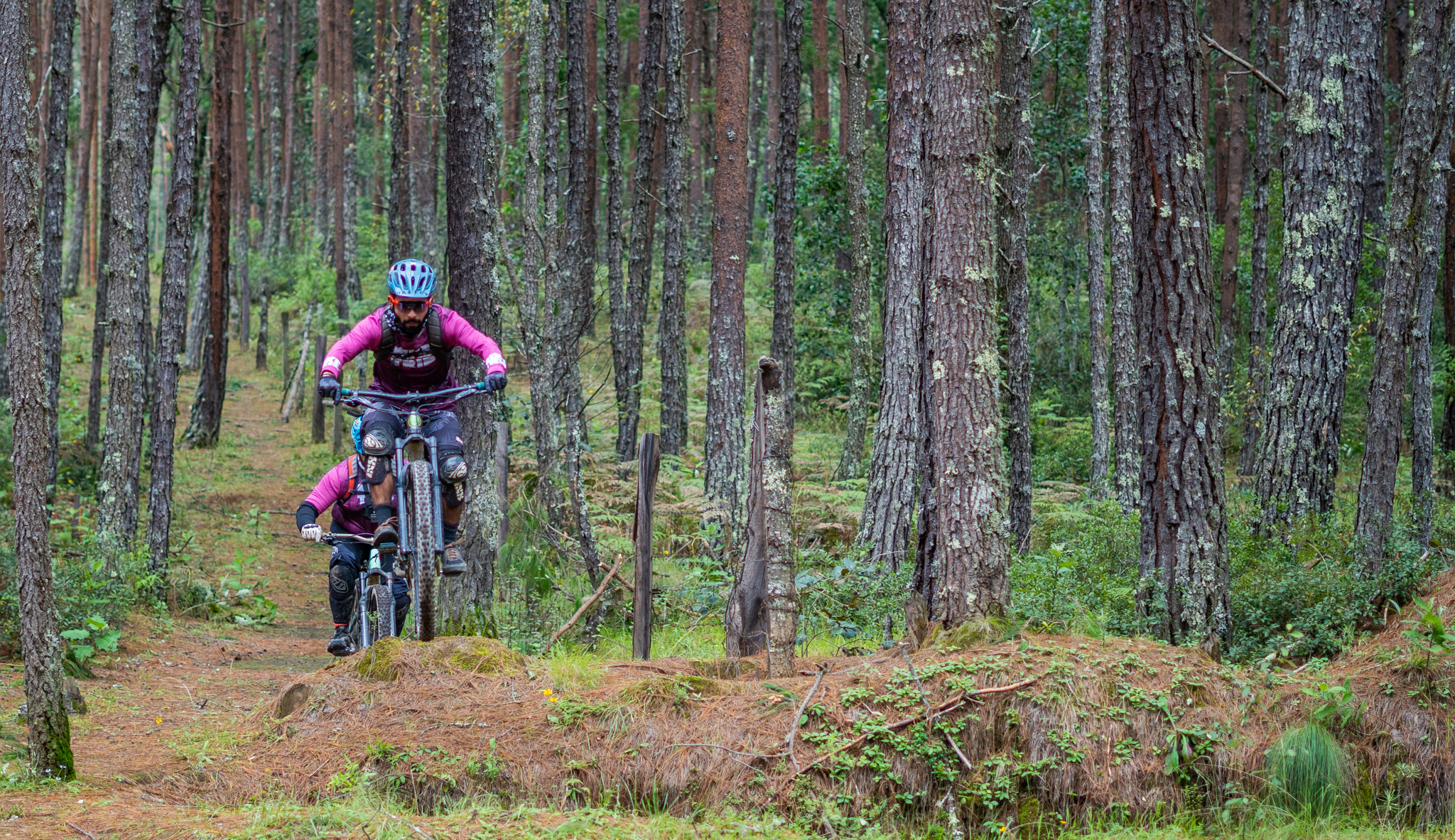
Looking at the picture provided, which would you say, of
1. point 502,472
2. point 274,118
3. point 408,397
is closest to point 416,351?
point 408,397

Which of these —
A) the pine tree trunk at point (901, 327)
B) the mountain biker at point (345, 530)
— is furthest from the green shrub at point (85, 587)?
the pine tree trunk at point (901, 327)

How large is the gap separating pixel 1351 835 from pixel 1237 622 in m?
2.69

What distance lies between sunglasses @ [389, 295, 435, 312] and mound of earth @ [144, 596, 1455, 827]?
2.53 metres

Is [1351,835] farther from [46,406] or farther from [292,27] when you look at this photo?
[292,27]

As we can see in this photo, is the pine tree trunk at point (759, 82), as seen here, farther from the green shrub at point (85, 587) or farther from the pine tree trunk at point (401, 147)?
the green shrub at point (85, 587)

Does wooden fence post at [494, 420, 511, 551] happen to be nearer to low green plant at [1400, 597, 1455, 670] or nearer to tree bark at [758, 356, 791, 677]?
tree bark at [758, 356, 791, 677]

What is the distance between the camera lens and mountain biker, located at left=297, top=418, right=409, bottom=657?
7332mm

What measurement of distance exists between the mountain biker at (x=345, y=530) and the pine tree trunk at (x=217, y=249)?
11.2 meters

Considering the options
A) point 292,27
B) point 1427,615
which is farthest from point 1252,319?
point 292,27

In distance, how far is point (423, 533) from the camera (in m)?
6.79

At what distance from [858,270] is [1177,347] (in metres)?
7.95

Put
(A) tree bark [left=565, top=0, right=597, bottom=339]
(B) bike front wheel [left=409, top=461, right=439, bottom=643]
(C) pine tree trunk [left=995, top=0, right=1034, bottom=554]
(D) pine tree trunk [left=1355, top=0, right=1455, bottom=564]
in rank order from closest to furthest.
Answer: (B) bike front wheel [left=409, top=461, right=439, bottom=643] → (D) pine tree trunk [left=1355, top=0, right=1455, bottom=564] → (C) pine tree trunk [left=995, top=0, right=1034, bottom=554] → (A) tree bark [left=565, top=0, right=597, bottom=339]

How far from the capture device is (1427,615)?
5.48m

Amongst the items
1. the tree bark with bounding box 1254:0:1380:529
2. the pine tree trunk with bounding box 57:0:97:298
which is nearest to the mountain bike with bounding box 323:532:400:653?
the tree bark with bounding box 1254:0:1380:529
